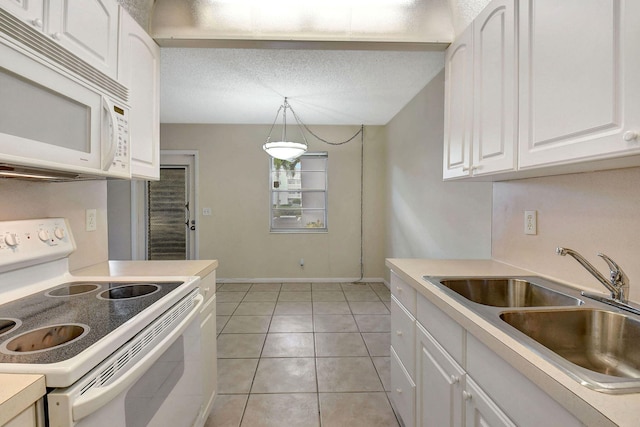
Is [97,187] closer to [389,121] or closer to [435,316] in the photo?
[435,316]

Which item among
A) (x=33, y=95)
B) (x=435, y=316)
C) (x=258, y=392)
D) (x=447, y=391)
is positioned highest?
(x=33, y=95)

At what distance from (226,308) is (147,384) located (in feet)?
9.33

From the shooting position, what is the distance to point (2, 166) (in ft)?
3.13

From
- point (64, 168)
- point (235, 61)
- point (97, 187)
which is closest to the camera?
point (64, 168)

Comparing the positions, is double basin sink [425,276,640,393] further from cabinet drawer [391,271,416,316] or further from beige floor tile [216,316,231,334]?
beige floor tile [216,316,231,334]

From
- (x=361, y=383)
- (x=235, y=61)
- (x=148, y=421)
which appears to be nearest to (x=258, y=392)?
(x=361, y=383)

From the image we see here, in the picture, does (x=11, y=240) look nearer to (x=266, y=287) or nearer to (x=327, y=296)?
(x=327, y=296)

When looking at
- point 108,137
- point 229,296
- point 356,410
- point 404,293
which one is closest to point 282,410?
point 356,410

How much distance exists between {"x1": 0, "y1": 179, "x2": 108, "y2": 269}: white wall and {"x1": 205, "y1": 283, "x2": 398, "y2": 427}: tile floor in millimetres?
1183

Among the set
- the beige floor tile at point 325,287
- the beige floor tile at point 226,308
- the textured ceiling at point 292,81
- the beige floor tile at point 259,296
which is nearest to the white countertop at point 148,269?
the textured ceiling at point 292,81

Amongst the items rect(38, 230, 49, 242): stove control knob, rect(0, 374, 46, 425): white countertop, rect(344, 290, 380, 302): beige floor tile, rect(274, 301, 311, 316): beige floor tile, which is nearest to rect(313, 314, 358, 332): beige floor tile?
rect(274, 301, 311, 316): beige floor tile

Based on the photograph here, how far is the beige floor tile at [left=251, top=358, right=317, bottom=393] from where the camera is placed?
2.08 m

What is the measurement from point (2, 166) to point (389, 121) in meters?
4.23

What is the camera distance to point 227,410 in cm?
187
